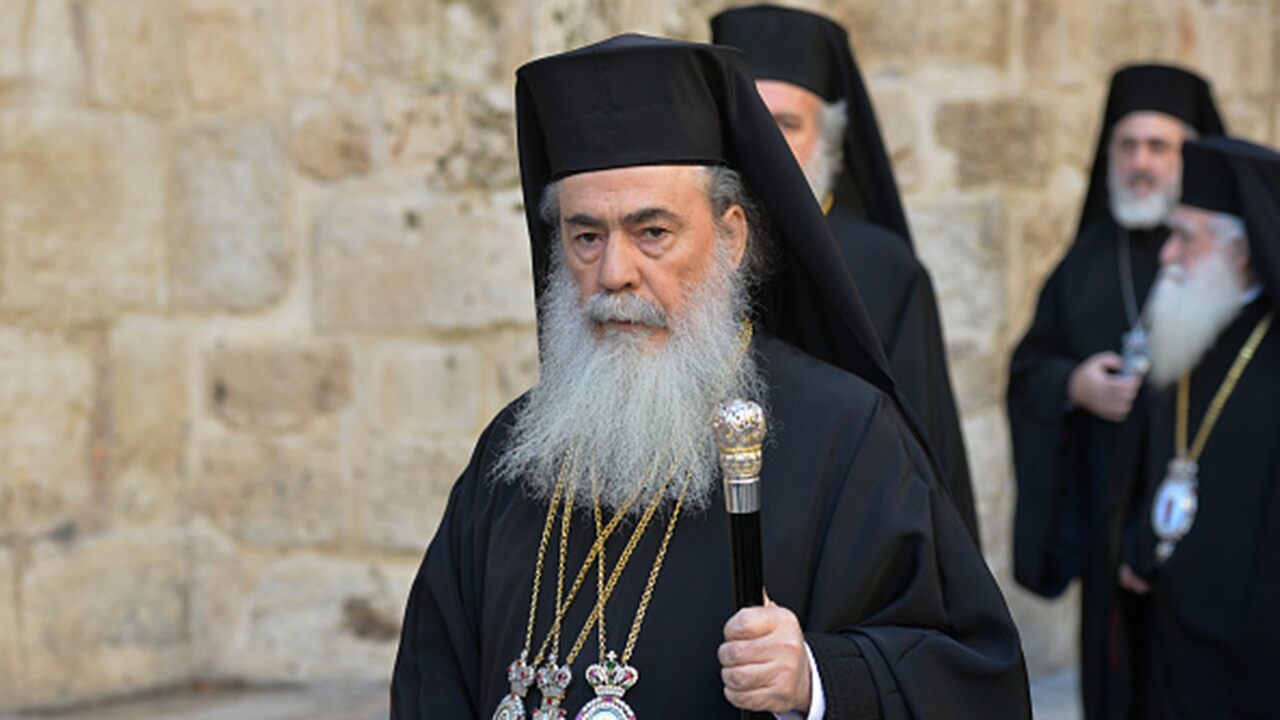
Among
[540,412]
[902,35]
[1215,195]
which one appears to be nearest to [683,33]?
[902,35]

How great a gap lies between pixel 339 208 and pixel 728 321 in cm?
348

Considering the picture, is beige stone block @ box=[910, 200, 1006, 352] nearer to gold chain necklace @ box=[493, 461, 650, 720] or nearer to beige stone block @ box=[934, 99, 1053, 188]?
beige stone block @ box=[934, 99, 1053, 188]

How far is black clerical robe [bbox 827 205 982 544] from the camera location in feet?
15.6

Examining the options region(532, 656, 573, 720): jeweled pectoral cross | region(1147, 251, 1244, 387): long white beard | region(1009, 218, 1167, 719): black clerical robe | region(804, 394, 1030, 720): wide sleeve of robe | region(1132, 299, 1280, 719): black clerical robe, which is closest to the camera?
region(804, 394, 1030, 720): wide sleeve of robe

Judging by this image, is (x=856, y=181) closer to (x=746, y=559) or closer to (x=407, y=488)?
(x=407, y=488)

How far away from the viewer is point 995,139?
23.4ft

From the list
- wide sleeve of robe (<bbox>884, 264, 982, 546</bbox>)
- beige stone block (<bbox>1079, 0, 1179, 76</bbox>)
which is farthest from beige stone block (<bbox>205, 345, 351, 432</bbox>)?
beige stone block (<bbox>1079, 0, 1179, 76</bbox>)

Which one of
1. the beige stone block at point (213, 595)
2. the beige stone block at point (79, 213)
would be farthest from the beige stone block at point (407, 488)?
the beige stone block at point (79, 213)

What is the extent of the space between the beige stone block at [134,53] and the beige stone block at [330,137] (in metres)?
0.47

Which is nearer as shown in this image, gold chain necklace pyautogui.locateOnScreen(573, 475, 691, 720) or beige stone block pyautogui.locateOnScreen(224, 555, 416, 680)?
gold chain necklace pyautogui.locateOnScreen(573, 475, 691, 720)

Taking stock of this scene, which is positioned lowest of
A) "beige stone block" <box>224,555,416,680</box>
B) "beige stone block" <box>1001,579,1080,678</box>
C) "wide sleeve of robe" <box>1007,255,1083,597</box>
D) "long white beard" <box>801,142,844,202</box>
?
"beige stone block" <box>1001,579,1080,678</box>

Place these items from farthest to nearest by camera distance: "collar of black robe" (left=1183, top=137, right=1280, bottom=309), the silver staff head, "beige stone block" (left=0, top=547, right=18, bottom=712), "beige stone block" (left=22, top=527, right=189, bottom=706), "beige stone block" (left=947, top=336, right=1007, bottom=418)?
"beige stone block" (left=947, top=336, right=1007, bottom=418)
"beige stone block" (left=22, top=527, right=189, bottom=706)
"beige stone block" (left=0, top=547, right=18, bottom=712)
"collar of black robe" (left=1183, top=137, right=1280, bottom=309)
the silver staff head

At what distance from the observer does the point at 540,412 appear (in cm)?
327

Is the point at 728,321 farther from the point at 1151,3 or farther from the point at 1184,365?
the point at 1151,3
